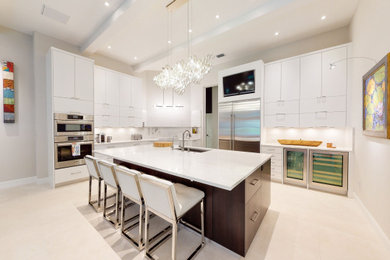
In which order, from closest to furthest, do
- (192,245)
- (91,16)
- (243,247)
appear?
(243,247) < (192,245) < (91,16)

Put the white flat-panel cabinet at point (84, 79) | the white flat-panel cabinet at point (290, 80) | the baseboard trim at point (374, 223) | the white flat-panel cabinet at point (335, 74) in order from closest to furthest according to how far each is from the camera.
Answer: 1. the baseboard trim at point (374, 223)
2. the white flat-panel cabinet at point (335, 74)
3. the white flat-panel cabinet at point (290, 80)
4. the white flat-panel cabinet at point (84, 79)

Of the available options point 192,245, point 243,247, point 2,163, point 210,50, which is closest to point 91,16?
point 210,50

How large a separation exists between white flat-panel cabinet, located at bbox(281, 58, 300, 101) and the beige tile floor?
2.17 metres

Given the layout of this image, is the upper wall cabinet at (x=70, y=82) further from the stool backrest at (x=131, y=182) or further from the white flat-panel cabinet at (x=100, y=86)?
the stool backrest at (x=131, y=182)

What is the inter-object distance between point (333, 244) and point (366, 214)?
104cm

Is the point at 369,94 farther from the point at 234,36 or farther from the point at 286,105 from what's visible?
the point at 234,36

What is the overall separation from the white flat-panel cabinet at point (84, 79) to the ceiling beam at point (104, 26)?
450 mm

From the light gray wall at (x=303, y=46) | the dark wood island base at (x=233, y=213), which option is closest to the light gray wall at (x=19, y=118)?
the dark wood island base at (x=233, y=213)

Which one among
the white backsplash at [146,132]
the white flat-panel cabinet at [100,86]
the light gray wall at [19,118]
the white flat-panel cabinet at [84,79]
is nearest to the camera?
the light gray wall at [19,118]

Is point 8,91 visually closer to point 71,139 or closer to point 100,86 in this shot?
point 71,139

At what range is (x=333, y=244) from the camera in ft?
5.65

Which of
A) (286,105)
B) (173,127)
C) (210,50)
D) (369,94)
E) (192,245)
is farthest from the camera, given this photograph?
(173,127)

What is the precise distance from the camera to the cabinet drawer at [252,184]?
1500mm

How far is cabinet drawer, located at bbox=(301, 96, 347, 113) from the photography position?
9.98 ft
